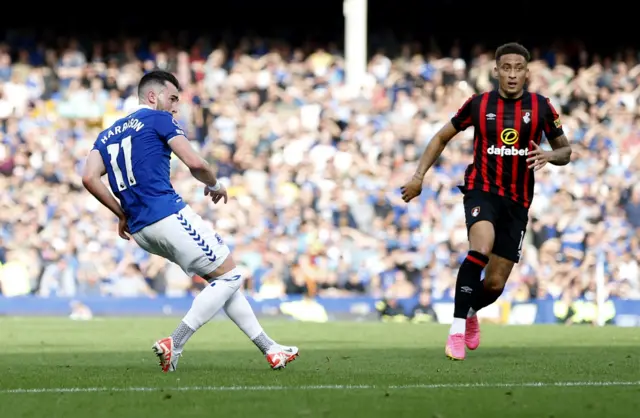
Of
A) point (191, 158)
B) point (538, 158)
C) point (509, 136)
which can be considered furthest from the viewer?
point (509, 136)

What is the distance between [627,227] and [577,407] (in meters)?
15.3

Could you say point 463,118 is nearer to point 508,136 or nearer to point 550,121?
point 508,136

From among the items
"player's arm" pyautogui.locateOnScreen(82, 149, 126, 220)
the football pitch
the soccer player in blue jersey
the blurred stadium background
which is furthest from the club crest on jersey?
the blurred stadium background

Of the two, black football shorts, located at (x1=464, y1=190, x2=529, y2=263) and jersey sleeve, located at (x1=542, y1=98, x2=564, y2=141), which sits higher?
jersey sleeve, located at (x1=542, y1=98, x2=564, y2=141)

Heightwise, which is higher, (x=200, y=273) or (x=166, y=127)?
(x=166, y=127)

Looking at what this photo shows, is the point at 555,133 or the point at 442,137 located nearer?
the point at 555,133

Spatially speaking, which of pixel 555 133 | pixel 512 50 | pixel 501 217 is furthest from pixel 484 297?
pixel 512 50

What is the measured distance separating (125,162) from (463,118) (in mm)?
2878

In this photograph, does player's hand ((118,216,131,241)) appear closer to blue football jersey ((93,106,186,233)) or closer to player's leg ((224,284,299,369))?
blue football jersey ((93,106,186,233))

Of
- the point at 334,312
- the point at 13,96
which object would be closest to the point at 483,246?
the point at 334,312

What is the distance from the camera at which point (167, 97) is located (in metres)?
8.66

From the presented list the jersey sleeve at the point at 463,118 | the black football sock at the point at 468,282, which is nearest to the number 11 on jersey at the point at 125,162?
the black football sock at the point at 468,282

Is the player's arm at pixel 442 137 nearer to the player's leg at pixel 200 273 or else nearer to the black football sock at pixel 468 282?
the black football sock at pixel 468 282

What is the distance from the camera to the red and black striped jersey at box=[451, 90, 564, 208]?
9836 millimetres
